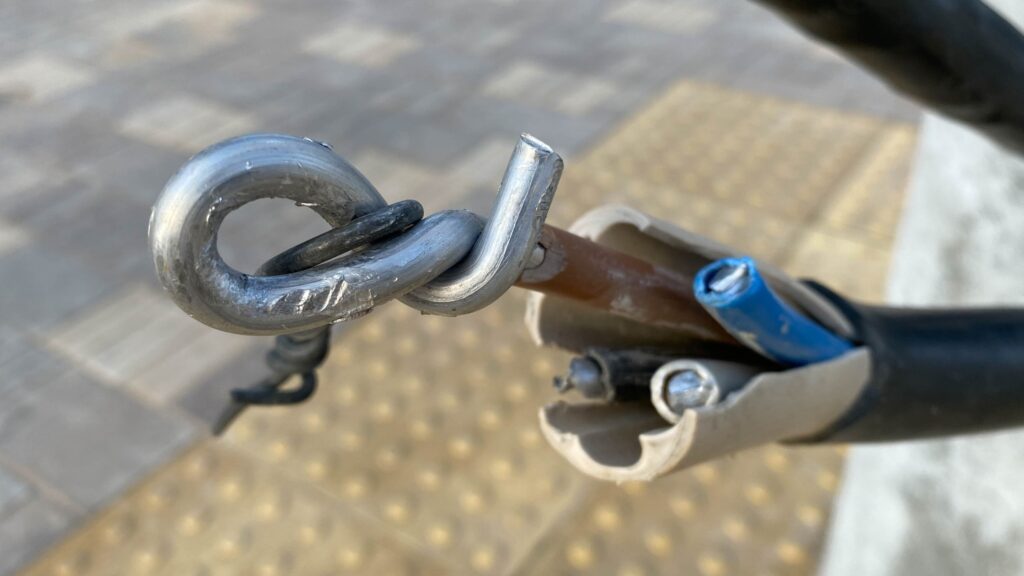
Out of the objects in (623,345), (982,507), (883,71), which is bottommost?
(982,507)

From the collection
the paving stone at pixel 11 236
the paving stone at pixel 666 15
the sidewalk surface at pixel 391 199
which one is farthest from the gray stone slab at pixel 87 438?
the paving stone at pixel 666 15

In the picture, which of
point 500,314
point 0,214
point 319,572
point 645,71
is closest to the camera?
point 319,572

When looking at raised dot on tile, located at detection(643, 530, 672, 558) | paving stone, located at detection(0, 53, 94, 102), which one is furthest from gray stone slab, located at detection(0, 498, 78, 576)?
paving stone, located at detection(0, 53, 94, 102)

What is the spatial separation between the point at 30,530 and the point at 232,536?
423 mm

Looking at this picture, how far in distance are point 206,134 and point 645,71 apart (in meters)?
1.74

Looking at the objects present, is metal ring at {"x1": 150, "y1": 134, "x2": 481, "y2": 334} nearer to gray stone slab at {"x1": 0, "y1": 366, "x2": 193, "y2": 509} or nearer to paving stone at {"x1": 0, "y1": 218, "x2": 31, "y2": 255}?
gray stone slab at {"x1": 0, "y1": 366, "x2": 193, "y2": 509}

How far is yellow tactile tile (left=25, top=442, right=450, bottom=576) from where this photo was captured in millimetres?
1551

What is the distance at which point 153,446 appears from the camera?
1.81 meters

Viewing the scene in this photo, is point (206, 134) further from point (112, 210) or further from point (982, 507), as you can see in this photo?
point (982, 507)

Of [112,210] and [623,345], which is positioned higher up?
[623,345]

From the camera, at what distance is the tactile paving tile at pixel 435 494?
1562 mm

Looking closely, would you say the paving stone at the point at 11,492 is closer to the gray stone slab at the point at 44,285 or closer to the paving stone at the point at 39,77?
the gray stone slab at the point at 44,285

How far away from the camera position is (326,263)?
13.7 inches

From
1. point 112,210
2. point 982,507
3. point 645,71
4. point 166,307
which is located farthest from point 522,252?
point 645,71
